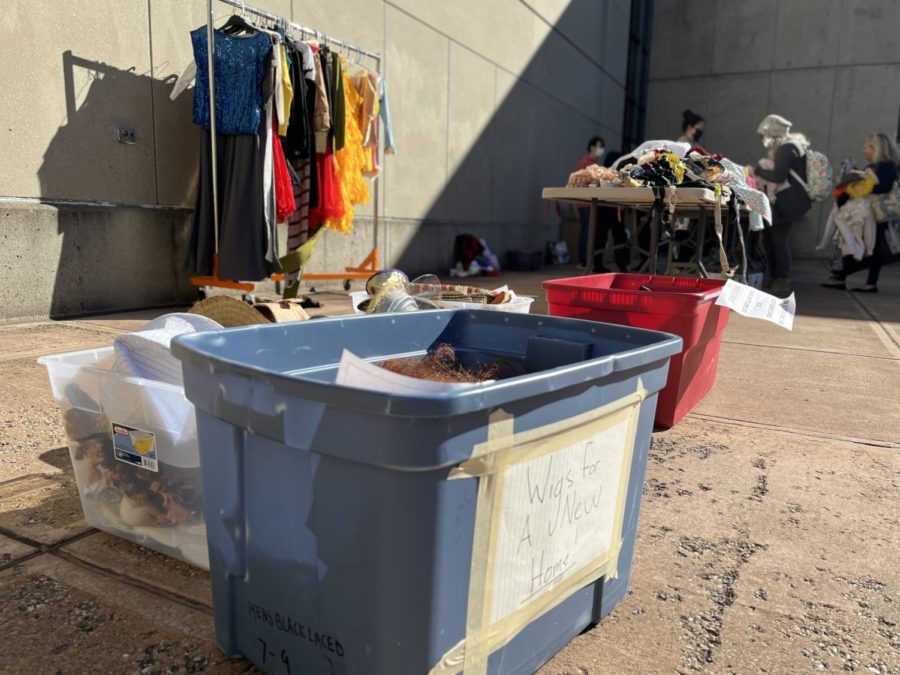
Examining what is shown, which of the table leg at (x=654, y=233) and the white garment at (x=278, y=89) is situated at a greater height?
the white garment at (x=278, y=89)

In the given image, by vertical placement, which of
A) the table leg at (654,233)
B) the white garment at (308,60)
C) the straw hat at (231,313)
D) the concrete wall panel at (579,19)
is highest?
the concrete wall panel at (579,19)

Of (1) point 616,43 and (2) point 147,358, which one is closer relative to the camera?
(2) point 147,358

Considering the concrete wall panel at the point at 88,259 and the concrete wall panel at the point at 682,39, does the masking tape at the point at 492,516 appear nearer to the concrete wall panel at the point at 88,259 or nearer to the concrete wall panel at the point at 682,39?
the concrete wall panel at the point at 88,259

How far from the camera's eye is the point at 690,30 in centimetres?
1382

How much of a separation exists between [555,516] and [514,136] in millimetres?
9187

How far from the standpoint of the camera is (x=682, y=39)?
1389 centimetres

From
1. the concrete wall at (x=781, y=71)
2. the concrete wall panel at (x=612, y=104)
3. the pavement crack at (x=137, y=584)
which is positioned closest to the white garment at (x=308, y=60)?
the pavement crack at (x=137, y=584)

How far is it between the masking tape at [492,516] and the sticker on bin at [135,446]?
770 millimetres

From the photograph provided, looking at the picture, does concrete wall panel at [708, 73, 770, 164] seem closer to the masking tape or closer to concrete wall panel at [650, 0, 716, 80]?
concrete wall panel at [650, 0, 716, 80]

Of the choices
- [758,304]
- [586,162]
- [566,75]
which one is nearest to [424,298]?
[758,304]

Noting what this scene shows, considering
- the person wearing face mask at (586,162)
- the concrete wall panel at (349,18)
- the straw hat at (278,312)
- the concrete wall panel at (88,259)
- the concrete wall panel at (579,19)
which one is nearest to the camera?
the straw hat at (278,312)

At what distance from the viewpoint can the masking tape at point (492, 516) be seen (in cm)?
88

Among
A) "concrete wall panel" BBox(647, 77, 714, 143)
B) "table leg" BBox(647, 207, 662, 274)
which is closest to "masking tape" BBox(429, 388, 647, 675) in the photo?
"table leg" BBox(647, 207, 662, 274)

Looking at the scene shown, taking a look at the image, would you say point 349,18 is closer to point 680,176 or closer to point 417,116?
point 417,116
